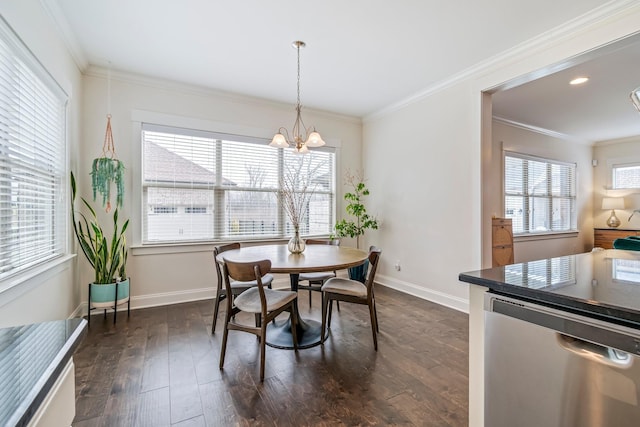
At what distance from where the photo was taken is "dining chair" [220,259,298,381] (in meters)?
2.03

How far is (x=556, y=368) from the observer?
908mm

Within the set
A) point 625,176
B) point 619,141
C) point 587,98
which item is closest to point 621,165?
point 625,176

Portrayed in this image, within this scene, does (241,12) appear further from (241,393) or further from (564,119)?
(564,119)

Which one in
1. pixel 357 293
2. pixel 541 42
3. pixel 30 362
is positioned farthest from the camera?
pixel 541 42

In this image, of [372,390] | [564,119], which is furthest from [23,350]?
[564,119]

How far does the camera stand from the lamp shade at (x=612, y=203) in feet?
19.8

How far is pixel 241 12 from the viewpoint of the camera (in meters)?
2.36

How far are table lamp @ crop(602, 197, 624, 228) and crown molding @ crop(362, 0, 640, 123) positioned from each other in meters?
5.28

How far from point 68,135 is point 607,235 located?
29.6 ft

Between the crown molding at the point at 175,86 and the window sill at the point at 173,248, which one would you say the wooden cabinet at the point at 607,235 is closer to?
the crown molding at the point at 175,86

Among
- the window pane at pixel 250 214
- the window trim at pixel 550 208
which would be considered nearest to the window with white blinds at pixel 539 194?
the window trim at pixel 550 208

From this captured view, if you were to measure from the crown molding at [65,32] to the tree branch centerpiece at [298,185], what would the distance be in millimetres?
2532

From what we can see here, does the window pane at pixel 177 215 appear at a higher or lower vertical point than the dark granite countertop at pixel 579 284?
higher

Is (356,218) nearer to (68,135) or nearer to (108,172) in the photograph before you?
(108,172)
